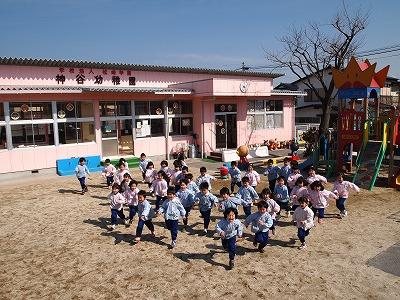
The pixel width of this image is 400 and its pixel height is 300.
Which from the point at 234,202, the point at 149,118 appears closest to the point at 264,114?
the point at 149,118

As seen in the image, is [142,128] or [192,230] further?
[142,128]

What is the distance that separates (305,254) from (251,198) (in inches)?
90.0

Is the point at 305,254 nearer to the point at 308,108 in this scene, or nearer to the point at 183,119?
the point at 183,119

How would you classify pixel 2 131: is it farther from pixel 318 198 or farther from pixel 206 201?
pixel 318 198

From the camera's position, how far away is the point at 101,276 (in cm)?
694

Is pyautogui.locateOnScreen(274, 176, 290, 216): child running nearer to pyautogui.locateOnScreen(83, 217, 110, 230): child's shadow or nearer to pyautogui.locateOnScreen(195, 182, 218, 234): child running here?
pyautogui.locateOnScreen(195, 182, 218, 234): child running

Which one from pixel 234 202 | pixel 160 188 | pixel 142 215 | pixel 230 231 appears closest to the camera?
pixel 230 231

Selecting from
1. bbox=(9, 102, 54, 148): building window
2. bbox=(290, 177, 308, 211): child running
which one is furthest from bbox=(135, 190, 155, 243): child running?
bbox=(9, 102, 54, 148): building window

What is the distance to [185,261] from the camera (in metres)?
7.52

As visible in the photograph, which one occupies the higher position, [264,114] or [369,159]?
[264,114]

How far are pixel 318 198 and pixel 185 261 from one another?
4.04m

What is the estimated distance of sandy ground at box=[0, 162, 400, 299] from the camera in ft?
20.7

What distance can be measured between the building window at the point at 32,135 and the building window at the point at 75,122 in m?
0.50

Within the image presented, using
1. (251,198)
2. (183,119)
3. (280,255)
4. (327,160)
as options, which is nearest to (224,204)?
(251,198)
